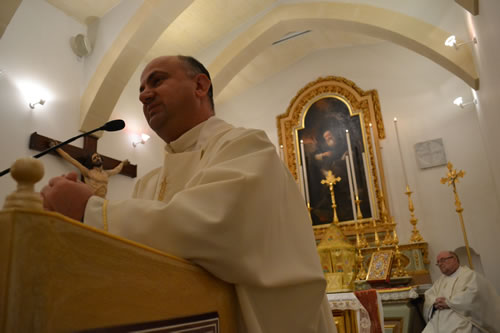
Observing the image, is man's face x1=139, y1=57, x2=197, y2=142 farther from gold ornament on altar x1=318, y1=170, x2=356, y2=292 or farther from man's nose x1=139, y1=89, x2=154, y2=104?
gold ornament on altar x1=318, y1=170, x2=356, y2=292

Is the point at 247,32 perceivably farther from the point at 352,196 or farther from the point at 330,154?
the point at 352,196

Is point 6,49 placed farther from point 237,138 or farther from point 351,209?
point 351,209

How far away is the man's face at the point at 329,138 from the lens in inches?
302

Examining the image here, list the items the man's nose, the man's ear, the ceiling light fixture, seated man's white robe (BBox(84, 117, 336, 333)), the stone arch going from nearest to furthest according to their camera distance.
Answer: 1. seated man's white robe (BBox(84, 117, 336, 333))
2. the man's nose
3. the man's ear
4. the stone arch
5. the ceiling light fixture

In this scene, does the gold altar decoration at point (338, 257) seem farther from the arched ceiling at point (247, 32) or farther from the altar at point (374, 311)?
the arched ceiling at point (247, 32)

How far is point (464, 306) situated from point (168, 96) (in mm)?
4550

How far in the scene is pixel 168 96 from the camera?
5.24 ft

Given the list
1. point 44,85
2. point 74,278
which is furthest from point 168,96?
point 44,85

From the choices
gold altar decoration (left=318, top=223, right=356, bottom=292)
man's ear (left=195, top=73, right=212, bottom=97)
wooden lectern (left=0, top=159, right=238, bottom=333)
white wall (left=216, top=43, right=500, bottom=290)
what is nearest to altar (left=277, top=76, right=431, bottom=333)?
gold altar decoration (left=318, top=223, right=356, bottom=292)

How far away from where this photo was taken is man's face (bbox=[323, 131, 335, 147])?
7.66 meters

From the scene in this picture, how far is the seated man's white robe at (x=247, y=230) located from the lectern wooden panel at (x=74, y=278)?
127mm

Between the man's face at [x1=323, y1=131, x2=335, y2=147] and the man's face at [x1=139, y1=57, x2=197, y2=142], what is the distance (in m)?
6.21

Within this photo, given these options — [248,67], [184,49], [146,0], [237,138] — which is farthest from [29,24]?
[237,138]

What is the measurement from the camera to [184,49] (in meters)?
7.42
